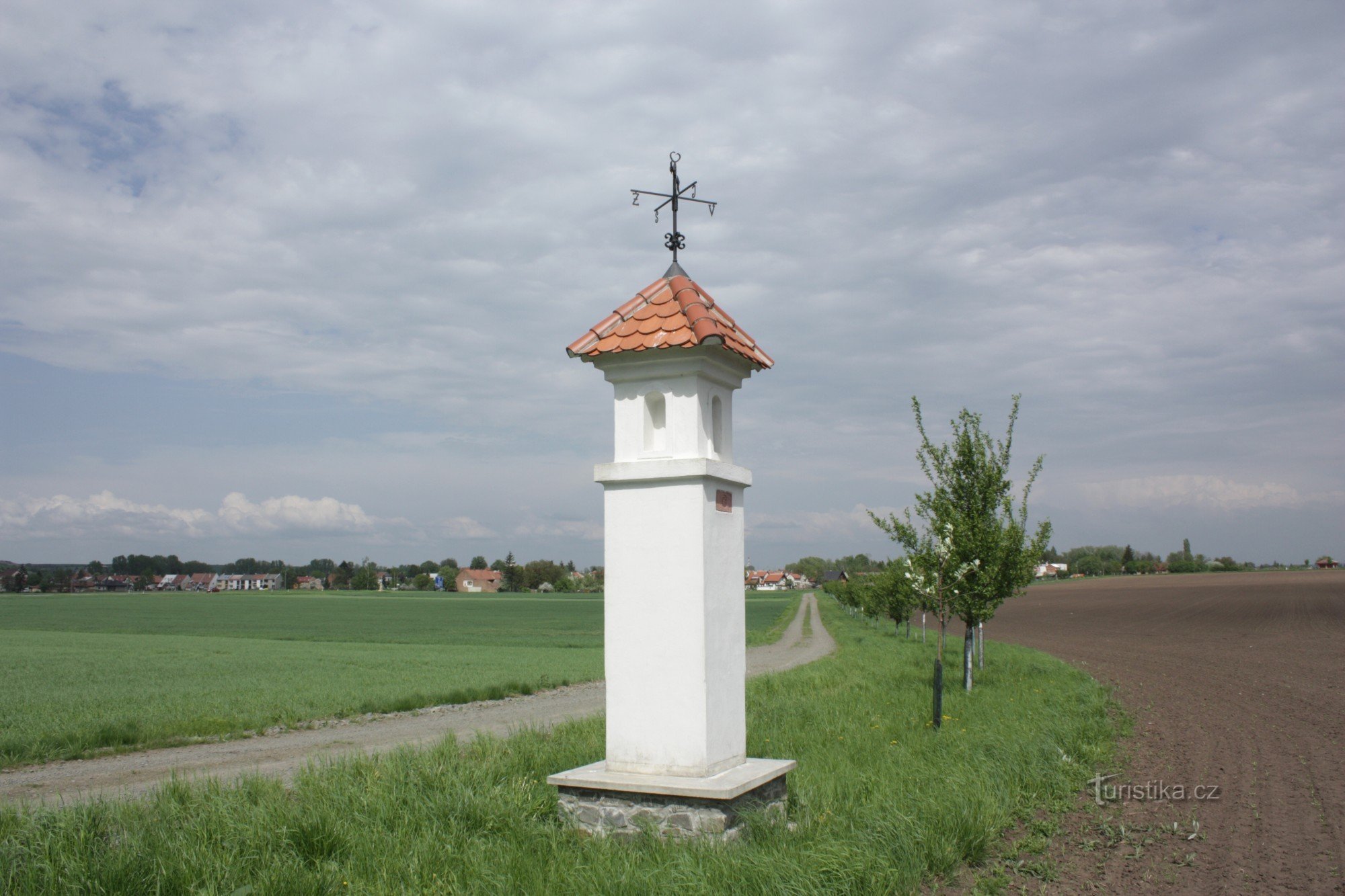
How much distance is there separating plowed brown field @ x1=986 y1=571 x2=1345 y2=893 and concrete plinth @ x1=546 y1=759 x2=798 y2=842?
2.04 meters

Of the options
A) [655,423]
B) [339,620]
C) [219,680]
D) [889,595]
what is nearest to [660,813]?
[655,423]

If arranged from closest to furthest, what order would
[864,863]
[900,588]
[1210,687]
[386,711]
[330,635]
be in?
[864,863], [386,711], [1210,687], [900,588], [330,635]

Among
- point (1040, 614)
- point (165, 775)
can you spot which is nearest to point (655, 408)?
point (165, 775)

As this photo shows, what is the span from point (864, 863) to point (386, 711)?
13.0 metres

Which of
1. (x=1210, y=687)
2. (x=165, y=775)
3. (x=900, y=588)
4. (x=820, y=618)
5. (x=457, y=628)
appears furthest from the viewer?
(x=820, y=618)

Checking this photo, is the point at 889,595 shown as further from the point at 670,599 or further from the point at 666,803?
the point at 666,803

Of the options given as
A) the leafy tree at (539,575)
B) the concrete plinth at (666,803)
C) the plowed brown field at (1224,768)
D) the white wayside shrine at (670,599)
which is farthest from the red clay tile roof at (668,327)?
the leafy tree at (539,575)

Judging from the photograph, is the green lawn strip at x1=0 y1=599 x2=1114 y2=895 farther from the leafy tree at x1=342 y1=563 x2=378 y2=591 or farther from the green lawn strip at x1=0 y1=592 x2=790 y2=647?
the leafy tree at x1=342 y1=563 x2=378 y2=591

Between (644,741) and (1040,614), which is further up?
(644,741)

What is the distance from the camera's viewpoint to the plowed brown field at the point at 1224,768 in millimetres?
6250

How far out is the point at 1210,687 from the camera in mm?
17875

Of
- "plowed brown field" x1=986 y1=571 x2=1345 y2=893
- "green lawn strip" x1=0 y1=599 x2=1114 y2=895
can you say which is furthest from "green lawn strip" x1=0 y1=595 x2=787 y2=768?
"plowed brown field" x1=986 y1=571 x2=1345 y2=893

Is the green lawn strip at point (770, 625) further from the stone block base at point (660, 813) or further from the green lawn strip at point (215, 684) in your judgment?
the stone block base at point (660, 813)

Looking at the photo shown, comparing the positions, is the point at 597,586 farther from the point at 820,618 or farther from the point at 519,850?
the point at 519,850
